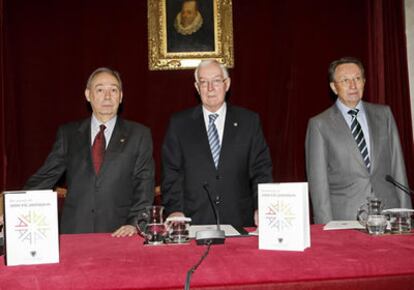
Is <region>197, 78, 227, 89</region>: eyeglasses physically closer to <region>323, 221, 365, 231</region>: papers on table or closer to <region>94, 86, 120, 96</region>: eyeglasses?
<region>94, 86, 120, 96</region>: eyeglasses

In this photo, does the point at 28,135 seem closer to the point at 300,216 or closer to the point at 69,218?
the point at 69,218

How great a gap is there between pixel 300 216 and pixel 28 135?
13.1 ft

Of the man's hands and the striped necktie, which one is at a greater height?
the striped necktie

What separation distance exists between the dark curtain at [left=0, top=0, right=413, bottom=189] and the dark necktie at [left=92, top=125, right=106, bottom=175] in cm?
230

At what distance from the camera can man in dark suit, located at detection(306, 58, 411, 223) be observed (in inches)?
124

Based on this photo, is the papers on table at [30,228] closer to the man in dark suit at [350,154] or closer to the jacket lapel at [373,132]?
the man in dark suit at [350,154]

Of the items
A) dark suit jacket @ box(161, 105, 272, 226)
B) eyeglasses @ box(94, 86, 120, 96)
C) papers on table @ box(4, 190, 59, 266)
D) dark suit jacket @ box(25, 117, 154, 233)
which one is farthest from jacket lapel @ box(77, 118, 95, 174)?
papers on table @ box(4, 190, 59, 266)

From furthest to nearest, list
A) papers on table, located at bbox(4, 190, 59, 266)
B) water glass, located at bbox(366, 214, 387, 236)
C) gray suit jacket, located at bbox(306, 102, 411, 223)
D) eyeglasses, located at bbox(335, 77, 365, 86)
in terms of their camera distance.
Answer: eyeglasses, located at bbox(335, 77, 365, 86) → gray suit jacket, located at bbox(306, 102, 411, 223) → water glass, located at bbox(366, 214, 387, 236) → papers on table, located at bbox(4, 190, 59, 266)

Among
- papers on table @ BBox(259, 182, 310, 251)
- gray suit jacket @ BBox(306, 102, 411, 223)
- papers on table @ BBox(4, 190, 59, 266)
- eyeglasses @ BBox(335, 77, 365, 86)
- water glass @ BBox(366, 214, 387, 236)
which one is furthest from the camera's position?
eyeglasses @ BBox(335, 77, 365, 86)

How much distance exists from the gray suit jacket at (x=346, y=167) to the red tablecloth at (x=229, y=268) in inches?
39.7

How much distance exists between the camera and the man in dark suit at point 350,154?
3.16 m

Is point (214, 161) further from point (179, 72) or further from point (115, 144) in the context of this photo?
point (179, 72)

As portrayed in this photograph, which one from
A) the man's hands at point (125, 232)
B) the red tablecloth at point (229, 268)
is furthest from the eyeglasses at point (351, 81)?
the man's hands at point (125, 232)

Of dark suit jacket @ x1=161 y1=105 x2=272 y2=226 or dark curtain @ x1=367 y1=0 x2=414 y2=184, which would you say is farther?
dark curtain @ x1=367 y1=0 x2=414 y2=184
